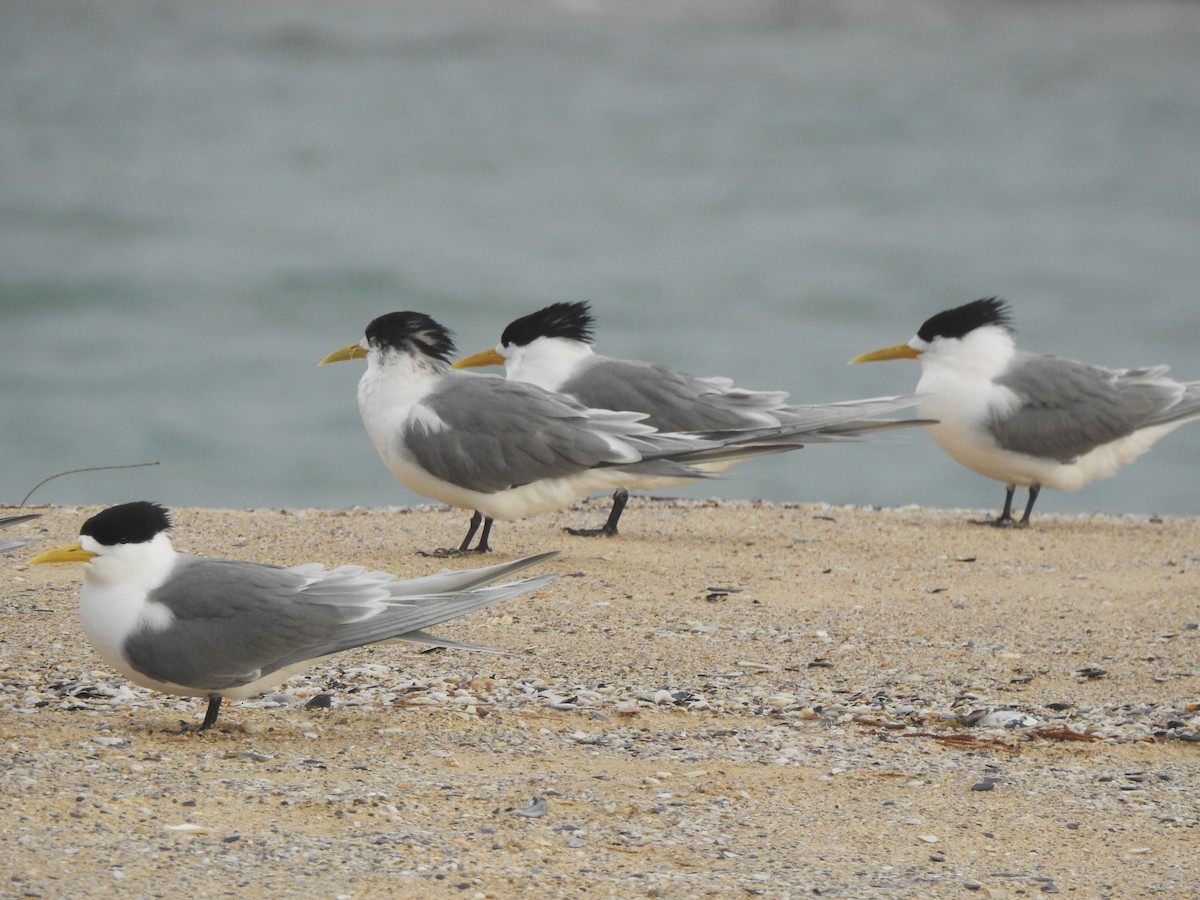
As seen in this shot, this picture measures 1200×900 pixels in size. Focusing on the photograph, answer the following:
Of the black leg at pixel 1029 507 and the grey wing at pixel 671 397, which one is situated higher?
the grey wing at pixel 671 397

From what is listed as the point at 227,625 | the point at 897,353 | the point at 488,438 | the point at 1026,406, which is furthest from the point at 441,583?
the point at 897,353

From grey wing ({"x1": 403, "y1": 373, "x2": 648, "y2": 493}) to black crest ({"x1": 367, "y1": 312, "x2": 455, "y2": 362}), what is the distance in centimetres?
14

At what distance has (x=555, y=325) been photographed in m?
7.62

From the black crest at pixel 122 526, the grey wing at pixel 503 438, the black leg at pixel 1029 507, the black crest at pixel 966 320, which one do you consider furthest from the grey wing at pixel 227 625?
the black crest at pixel 966 320

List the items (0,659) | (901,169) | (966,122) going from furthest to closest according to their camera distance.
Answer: (966,122) < (901,169) < (0,659)

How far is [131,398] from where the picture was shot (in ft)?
60.3

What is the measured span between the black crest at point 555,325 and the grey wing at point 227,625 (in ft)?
11.1

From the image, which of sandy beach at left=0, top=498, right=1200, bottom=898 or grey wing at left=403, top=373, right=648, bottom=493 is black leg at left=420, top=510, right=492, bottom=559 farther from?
grey wing at left=403, top=373, right=648, bottom=493

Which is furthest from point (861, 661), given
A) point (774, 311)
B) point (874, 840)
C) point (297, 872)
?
point (774, 311)

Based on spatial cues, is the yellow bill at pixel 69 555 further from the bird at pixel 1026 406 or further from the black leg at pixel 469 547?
the bird at pixel 1026 406

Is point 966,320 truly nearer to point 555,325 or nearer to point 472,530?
point 555,325

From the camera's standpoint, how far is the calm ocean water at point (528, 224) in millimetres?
17938

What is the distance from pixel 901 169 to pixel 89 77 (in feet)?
46.5

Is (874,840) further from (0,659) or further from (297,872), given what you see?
(0,659)
